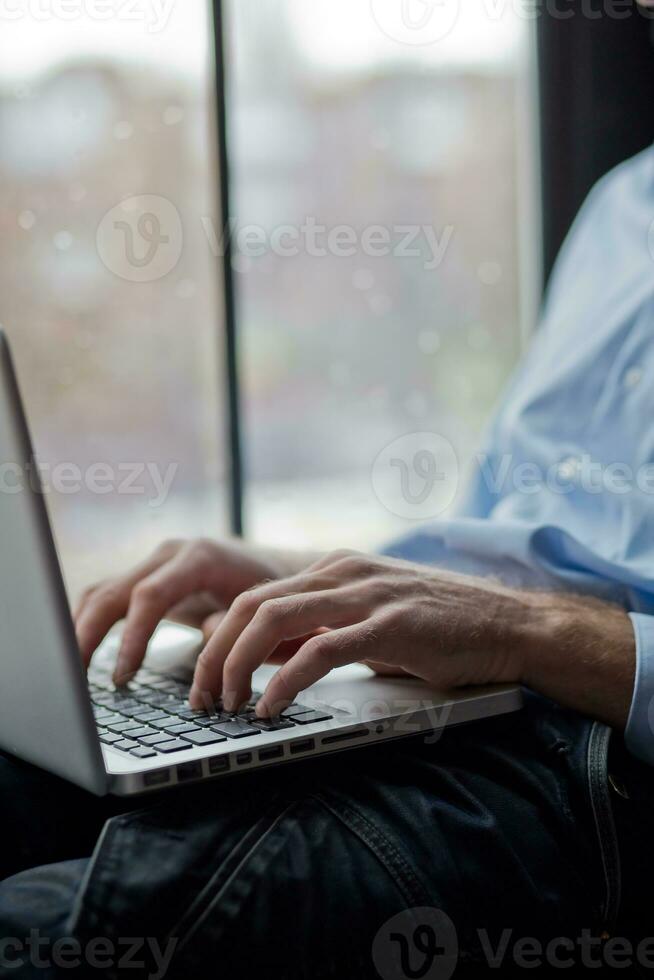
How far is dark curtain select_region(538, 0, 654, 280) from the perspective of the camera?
2.00 meters

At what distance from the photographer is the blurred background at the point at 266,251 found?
1687 millimetres

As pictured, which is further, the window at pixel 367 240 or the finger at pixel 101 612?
the window at pixel 367 240

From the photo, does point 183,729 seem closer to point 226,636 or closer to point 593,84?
point 226,636

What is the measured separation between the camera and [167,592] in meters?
0.99

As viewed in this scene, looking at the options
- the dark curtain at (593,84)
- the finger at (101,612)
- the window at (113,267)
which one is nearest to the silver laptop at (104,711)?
the finger at (101,612)

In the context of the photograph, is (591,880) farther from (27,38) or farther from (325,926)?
(27,38)

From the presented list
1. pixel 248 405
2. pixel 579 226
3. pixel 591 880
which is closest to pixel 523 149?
pixel 579 226

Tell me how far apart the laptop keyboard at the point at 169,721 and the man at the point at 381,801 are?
21mm

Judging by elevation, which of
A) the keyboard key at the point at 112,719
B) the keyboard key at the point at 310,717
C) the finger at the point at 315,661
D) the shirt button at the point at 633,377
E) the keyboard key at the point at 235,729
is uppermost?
the shirt button at the point at 633,377

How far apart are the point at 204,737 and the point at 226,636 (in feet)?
0.28

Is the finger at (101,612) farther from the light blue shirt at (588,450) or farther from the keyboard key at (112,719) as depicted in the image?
the light blue shirt at (588,450)

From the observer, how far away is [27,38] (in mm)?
1619

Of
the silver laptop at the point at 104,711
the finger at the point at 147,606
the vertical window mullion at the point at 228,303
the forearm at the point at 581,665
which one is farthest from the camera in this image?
the vertical window mullion at the point at 228,303

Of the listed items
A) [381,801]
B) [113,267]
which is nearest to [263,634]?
[381,801]
